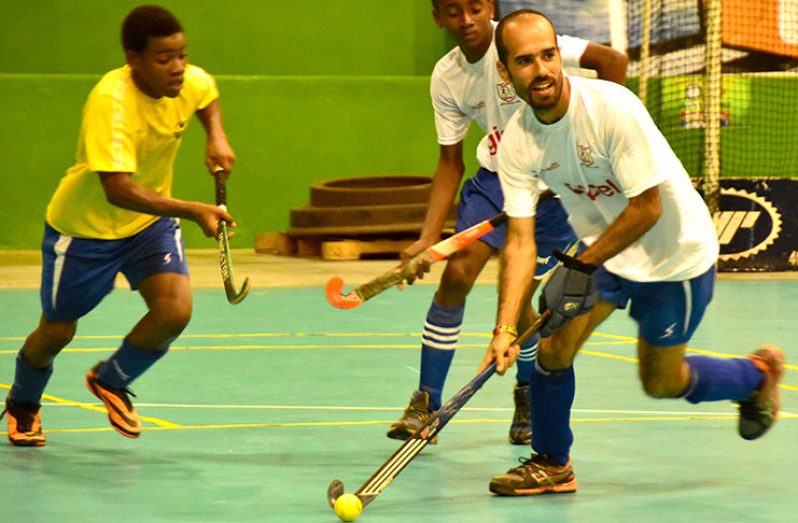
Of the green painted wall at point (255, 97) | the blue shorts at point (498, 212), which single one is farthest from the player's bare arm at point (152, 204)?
the green painted wall at point (255, 97)

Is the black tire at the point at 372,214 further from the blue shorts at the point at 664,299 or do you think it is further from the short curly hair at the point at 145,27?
the blue shorts at the point at 664,299

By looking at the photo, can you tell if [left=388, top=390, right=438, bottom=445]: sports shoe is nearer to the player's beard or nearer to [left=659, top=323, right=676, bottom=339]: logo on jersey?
[left=659, top=323, right=676, bottom=339]: logo on jersey

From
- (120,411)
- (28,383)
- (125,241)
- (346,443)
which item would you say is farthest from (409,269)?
(28,383)

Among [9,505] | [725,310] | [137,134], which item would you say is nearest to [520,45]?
[137,134]

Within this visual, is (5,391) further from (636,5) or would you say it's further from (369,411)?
(636,5)

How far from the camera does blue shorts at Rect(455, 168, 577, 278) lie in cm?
584

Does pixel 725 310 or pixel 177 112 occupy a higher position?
pixel 177 112

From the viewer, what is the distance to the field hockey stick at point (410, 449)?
4.52m

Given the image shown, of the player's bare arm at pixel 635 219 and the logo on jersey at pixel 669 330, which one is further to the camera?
the logo on jersey at pixel 669 330

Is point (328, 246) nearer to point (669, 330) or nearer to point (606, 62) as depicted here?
point (606, 62)

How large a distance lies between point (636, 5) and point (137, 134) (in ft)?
31.5

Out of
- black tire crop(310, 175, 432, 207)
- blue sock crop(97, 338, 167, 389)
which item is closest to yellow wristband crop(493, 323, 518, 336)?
blue sock crop(97, 338, 167, 389)

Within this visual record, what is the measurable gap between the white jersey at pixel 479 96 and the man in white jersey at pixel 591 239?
0.89 metres

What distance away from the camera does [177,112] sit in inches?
224
